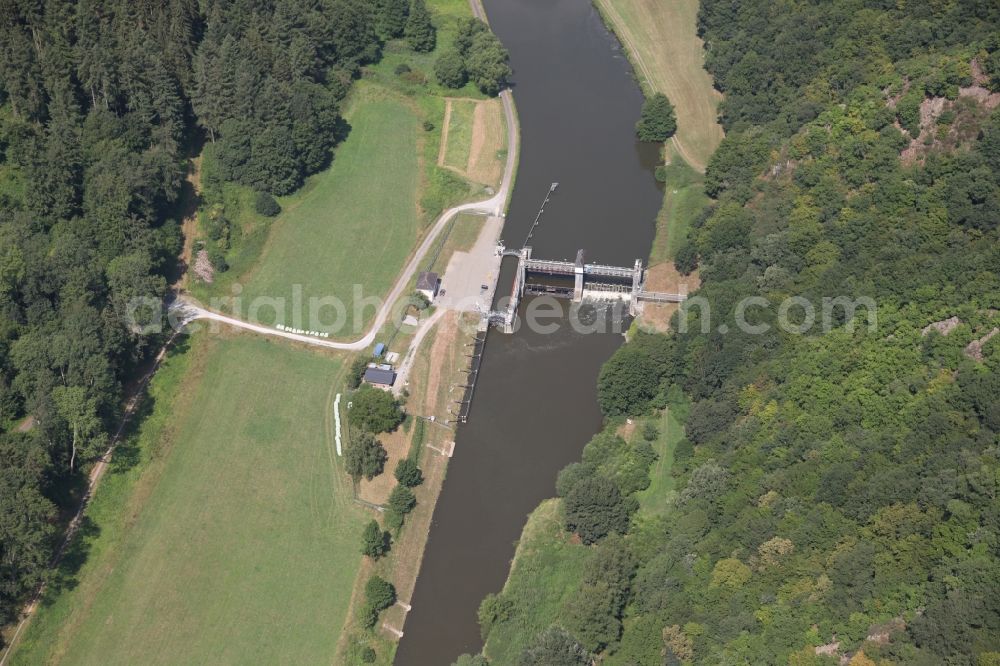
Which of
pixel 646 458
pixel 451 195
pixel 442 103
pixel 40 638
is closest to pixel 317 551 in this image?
pixel 40 638

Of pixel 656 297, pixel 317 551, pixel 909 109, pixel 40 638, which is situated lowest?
pixel 40 638

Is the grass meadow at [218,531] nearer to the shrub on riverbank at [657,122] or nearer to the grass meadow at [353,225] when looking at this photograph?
the grass meadow at [353,225]

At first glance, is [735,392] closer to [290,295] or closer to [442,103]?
[290,295]

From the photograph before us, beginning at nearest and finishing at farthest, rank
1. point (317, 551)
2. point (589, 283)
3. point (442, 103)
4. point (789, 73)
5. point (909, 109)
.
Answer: point (317, 551) < point (909, 109) < point (589, 283) < point (789, 73) < point (442, 103)

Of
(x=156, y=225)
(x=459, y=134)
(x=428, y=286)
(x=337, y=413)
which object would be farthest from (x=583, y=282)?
(x=156, y=225)

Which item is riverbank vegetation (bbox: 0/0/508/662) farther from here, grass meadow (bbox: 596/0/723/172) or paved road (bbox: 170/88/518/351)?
grass meadow (bbox: 596/0/723/172)

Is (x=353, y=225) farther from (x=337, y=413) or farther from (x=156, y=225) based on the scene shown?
(x=337, y=413)

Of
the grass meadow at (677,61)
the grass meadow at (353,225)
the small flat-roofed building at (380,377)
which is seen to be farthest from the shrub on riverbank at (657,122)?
the small flat-roofed building at (380,377)

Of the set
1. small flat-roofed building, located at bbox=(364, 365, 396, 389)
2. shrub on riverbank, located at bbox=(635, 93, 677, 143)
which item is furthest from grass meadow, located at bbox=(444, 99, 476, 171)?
small flat-roofed building, located at bbox=(364, 365, 396, 389)
